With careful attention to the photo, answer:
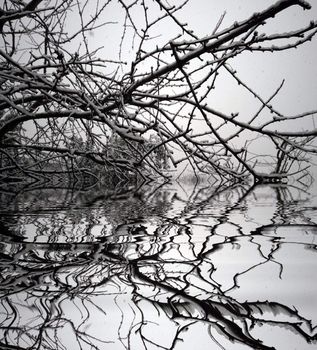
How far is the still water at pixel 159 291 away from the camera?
17.7 inches

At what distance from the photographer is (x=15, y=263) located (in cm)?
80

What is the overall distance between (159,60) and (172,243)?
1393mm

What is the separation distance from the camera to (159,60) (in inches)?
80.0

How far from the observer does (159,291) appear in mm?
621

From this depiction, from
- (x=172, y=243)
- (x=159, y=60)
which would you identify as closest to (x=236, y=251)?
(x=172, y=243)

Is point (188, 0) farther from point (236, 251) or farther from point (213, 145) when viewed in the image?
point (236, 251)

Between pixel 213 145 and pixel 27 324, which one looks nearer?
pixel 27 324

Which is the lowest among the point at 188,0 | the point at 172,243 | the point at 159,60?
the point at 172,243

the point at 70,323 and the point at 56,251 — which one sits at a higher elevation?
the point at 56,251

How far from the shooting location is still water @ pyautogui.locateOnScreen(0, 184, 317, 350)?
1.47ft

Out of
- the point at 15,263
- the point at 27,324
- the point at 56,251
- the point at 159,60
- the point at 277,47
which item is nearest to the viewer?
the point at 27,324

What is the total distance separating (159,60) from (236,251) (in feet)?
4.89

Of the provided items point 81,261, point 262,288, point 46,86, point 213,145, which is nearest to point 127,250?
point 81,261

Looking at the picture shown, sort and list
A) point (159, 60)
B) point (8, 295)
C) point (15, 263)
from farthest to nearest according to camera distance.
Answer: point (159, 60), point (15, 263), point (8, 295)
